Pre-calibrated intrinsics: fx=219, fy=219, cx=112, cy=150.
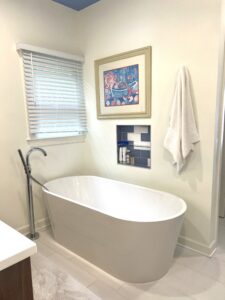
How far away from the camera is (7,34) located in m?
2.38

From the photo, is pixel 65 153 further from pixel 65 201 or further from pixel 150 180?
pixel 150 180

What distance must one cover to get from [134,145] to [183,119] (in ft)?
2.85

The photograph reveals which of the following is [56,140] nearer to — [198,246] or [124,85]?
[124,85]

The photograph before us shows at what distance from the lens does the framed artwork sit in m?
2.42

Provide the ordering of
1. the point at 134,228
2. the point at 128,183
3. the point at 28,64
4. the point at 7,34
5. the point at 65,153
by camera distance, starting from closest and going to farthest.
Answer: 1. the point at 134,228
2. the point at 7,34
3. the point at 28,64
4. the point at 128,183
5. the point at 65,153

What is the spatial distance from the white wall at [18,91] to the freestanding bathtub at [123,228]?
347mm

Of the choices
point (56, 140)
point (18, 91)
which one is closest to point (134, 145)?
point (56, 140)

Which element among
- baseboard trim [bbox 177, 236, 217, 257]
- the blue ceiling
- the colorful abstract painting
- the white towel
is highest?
the blue ceiling

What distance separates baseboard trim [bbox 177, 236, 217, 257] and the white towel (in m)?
0.90

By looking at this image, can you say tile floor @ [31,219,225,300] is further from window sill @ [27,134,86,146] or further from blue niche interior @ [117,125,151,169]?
window sill @ [27,134,86,146]

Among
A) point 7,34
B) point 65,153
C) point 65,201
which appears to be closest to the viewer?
point 65,201

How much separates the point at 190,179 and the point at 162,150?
42cm

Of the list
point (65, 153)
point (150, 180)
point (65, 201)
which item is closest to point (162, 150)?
point (150, 180)

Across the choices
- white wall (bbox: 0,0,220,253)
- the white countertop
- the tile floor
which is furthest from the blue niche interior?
the white countertop
